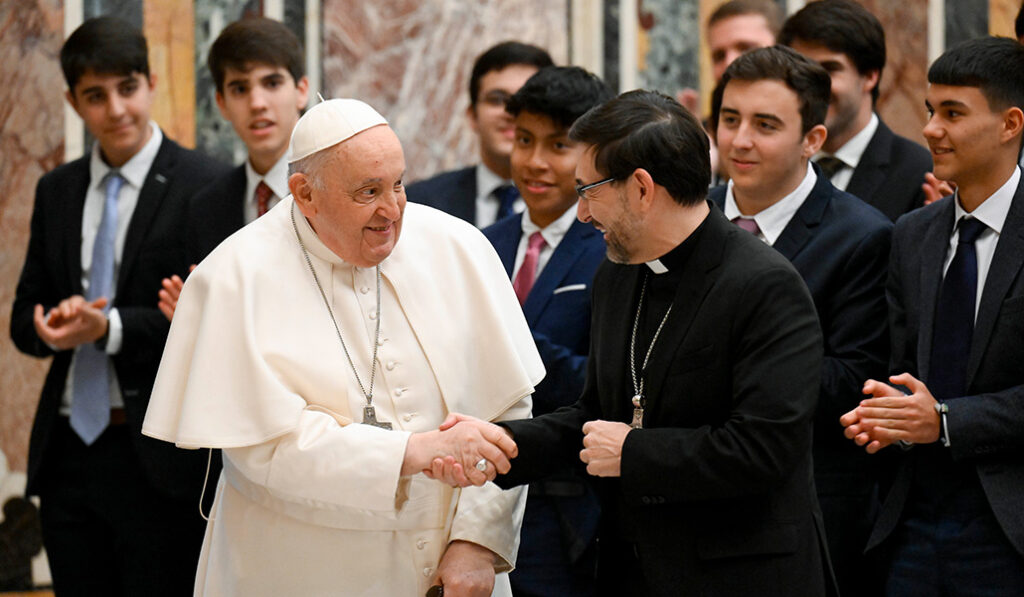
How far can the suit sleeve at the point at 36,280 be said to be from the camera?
17.1ft

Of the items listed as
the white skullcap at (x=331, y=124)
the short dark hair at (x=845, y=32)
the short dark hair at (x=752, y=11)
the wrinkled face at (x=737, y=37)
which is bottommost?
the white skullcap at (x=331, y=124)

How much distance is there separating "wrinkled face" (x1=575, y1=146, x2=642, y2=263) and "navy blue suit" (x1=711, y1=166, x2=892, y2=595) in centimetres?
91

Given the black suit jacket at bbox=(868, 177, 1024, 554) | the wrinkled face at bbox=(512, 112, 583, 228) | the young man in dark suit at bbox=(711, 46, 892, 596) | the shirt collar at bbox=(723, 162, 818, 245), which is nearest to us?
the black suit jacket at bbox=(868, 177, 1024, 554)

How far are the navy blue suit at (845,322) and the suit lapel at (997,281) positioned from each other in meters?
0.38

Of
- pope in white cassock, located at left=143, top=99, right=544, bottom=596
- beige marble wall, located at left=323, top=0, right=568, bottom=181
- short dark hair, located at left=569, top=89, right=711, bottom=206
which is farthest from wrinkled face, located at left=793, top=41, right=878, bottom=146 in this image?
beige marble wall, located at left=323, top=0, right=568, bottom=181

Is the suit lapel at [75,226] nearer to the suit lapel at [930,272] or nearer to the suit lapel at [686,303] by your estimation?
the suit lapel at [686,303]

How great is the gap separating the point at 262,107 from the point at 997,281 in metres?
2.78

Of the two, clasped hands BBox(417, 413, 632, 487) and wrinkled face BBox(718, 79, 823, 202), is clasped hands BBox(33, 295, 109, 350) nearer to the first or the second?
clasped hands BBox(417, 413, 632, 487)

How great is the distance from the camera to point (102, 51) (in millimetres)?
5262

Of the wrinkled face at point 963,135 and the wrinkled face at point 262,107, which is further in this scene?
the wrinkled face at point 262,107

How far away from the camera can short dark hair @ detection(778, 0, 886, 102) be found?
481cm

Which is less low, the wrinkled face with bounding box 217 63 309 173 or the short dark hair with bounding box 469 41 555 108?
the short dark hair with bounding box 469 41 555 108

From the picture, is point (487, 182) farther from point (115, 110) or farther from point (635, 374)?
point (635, 374)

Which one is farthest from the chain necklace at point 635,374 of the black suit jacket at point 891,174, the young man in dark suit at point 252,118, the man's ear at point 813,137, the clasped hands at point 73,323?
the clasped hands at point 73,323
